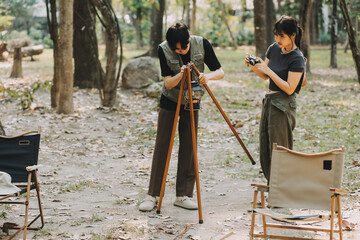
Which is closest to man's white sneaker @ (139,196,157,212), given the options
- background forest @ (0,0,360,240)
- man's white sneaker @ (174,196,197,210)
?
background forest @ (0,0,360,240)

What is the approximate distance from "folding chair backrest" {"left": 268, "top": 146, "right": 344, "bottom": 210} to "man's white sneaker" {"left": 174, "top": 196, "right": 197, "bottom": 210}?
125cm

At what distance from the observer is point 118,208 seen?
229 inches

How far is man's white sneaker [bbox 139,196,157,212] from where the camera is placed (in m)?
5.64

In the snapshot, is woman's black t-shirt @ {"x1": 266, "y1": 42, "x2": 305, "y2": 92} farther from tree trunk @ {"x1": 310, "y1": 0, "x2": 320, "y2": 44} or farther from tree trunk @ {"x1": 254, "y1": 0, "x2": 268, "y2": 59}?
tree trunk @ {"x1": 310, "y1": 0, "x2": 320, "y2": 44}

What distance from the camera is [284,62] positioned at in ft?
17.3

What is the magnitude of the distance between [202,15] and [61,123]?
124ft

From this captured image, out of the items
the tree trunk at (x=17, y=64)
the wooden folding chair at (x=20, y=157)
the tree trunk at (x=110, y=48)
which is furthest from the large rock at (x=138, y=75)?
the wooden folding chair at (x=20, y=157)

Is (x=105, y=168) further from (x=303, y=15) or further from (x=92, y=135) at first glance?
(x=303, y=15)

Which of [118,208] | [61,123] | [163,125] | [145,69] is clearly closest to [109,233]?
[118,208]

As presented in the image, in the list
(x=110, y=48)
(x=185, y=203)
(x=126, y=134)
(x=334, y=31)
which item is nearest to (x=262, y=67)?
(x=185, y=203)

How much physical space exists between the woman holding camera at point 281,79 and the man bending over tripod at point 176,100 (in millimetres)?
485

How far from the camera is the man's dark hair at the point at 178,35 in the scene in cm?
501

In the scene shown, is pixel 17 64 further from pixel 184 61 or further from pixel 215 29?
pixel 215 29

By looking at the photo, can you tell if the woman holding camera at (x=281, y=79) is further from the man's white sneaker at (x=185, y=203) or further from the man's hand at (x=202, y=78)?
the man's white sneaker at (x=185, y=203)
